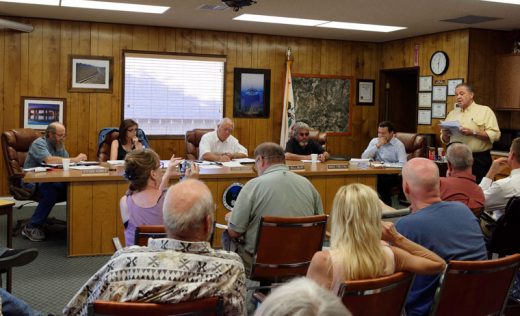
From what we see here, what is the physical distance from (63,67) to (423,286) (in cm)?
702

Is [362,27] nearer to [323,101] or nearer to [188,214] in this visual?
[323,101]

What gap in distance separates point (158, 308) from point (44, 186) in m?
4.43

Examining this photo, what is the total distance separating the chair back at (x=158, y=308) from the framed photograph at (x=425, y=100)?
777 centimetres

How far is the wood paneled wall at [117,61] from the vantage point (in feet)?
26.7

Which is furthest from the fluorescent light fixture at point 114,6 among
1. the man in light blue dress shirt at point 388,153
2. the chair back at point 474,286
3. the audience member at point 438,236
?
the chair back at point 474,286

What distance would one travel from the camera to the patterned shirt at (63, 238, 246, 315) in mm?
1927

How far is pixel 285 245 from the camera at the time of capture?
332 centimetres

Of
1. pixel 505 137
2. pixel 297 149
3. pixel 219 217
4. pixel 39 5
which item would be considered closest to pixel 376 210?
pixel 219 217

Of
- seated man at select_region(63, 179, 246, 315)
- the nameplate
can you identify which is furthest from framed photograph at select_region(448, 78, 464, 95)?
Answer: seated man at select_region(63, 179, 246, 315)

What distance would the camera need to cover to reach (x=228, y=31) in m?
9.22

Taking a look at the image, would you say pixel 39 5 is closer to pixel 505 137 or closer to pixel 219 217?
pixel 219 217

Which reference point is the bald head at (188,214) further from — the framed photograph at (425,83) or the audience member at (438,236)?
the framed photograph at (425,83)

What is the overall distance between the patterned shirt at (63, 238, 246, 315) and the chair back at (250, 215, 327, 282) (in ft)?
3.81

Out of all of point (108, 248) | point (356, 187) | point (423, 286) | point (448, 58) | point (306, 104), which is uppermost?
point (448, 58)
